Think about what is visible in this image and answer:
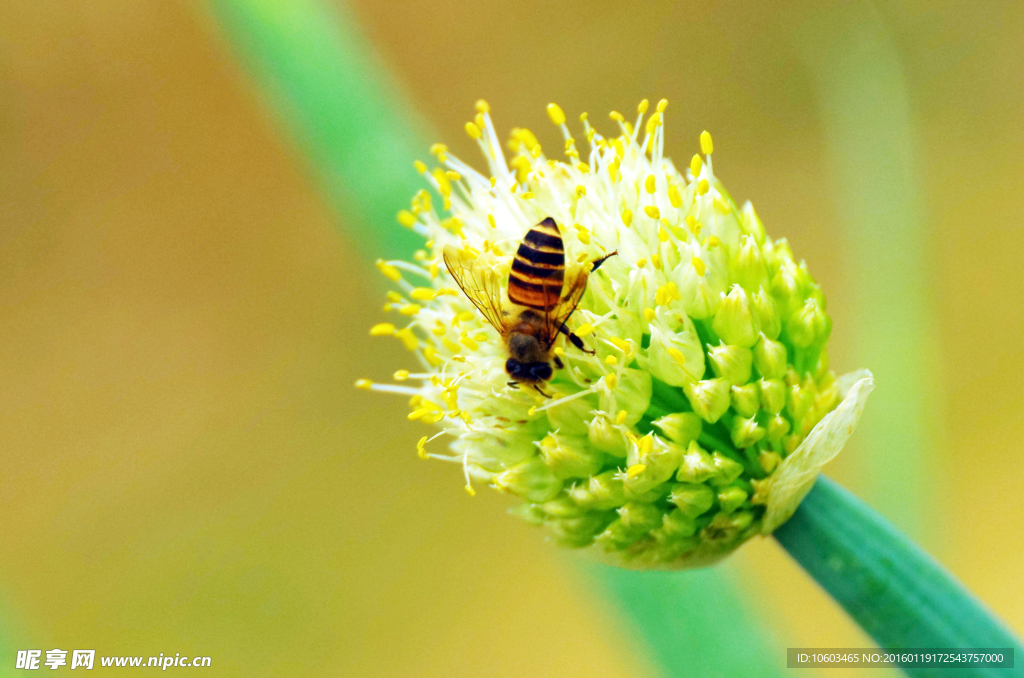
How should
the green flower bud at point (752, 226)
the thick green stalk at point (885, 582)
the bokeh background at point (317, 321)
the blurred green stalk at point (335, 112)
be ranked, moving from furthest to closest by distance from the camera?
the bokeh background at point (317, 321) < the blurred green stalk at point (335, 112) < the green flower bud at point (752, 226) < the thick green stalk at point (885, 582)

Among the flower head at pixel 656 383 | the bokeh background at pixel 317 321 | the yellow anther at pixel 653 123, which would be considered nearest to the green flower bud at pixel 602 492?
the flower head at pixel 656 383

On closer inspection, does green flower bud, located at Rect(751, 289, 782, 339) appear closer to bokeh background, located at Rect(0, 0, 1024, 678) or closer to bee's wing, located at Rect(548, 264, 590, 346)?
bee's wing, located at Rect(548, 264, 590, 346)

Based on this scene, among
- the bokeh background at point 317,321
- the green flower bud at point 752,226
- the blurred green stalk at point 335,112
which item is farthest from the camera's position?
the bokeh background at point 317,321

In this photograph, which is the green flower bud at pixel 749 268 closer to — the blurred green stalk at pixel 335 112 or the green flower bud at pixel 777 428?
the green flower bud at pixel 777 428

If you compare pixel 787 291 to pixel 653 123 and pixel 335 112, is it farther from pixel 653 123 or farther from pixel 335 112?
pixel 335 112

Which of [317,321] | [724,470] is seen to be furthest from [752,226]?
[317,321]

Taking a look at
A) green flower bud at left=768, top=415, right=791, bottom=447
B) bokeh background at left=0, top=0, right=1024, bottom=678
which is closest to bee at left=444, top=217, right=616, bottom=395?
green flower bud at left=768, top=415, right=791, bottom=447
